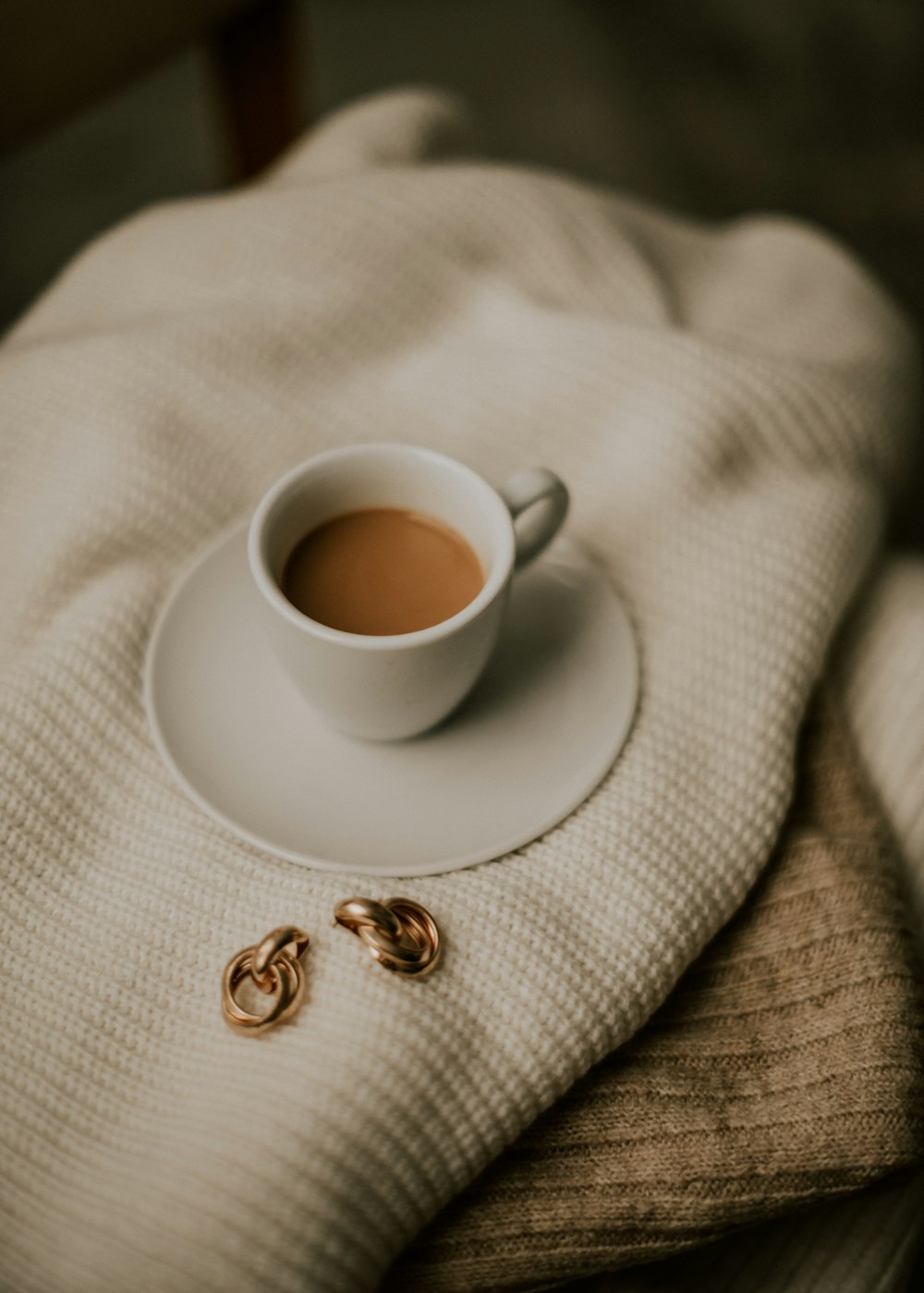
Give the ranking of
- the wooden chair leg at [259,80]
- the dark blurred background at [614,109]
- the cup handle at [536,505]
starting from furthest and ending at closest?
the dark blurred background at [614,109] → the wooden chair leg at [259,80] → the cup handle at [536,505]

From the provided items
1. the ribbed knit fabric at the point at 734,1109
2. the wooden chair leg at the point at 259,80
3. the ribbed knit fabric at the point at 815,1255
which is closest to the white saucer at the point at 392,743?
the ribbed knit fabric at the point at 734,1109

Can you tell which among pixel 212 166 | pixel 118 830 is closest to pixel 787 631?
pixel 118 830

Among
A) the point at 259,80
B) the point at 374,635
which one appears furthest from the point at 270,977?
the point at 259,80

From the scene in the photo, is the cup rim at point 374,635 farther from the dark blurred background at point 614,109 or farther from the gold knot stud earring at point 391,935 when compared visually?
the dark blurred background at point 614,109

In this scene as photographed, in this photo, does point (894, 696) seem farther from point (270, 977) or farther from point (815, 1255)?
point (270, 977)

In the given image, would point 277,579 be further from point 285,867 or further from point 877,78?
point 877,78

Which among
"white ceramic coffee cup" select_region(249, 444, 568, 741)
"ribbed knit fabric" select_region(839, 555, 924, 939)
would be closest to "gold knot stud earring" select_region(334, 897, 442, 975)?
"white ceramic coffee cup" select_region(249, 444, 568, 741)
